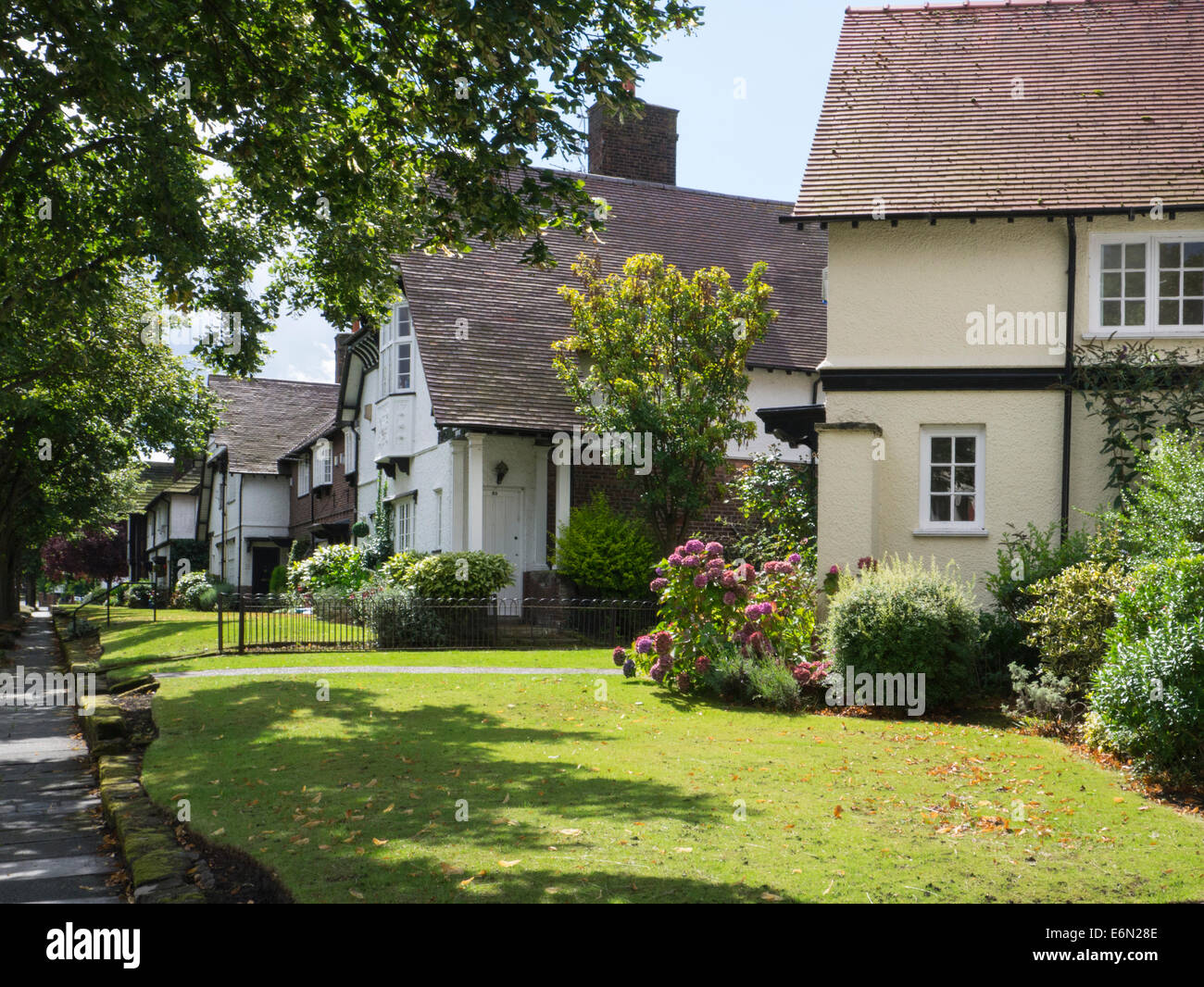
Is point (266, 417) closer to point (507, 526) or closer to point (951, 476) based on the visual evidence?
point (507, 526)

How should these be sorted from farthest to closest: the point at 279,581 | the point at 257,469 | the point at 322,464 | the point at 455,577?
the point at 257,469 < the point at 279,581 < the point at 322,464 < the point at 455,577

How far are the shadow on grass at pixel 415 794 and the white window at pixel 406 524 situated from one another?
13777 millimetres

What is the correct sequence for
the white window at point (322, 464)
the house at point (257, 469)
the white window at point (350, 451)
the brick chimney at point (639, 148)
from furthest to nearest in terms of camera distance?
the house at point (257, 469), the white window at point (322, 464), the white window at point (350, 451), the brick chimney at point (639, 148)

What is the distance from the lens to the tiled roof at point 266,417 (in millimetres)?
48562

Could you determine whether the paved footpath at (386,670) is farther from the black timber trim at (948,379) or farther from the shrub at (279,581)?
the shrub at (279,581)

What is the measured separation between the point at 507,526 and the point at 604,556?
9.05 feet

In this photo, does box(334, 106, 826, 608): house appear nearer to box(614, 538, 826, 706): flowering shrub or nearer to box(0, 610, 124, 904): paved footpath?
box(614, 538, 826, 706): flowering shrub

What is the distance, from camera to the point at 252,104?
12.2m

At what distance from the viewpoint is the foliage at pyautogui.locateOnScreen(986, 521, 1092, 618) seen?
1387 cm

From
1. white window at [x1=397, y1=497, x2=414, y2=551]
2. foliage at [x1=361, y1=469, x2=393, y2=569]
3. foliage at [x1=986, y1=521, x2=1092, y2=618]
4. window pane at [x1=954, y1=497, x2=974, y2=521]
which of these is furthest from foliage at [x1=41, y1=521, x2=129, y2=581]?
foliage at [x1=986, y1=521, x2=1092, y2=618]

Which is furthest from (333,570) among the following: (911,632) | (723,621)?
(911,632)

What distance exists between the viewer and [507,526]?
24203 mm

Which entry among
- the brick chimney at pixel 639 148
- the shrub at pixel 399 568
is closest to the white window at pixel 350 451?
the shrub at pixel 399 568

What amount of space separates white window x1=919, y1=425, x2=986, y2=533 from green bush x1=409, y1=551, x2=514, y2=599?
848 centimetres
